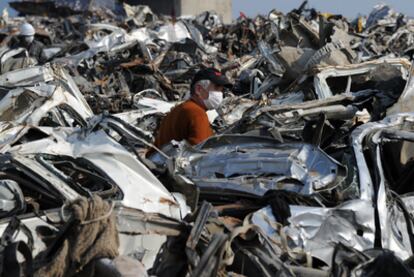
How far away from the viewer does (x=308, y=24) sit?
1112 centimetres

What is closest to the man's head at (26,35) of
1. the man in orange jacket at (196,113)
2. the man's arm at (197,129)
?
the man in orange jacket at (196,113)

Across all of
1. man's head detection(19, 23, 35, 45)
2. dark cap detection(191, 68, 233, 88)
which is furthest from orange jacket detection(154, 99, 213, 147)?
man's head detection(19, 23, 35, 45)

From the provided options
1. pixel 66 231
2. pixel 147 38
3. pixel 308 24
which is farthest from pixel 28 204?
pixel 147 38

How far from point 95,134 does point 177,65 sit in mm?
8006

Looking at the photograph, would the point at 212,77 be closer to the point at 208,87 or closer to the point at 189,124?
the point at 208,87

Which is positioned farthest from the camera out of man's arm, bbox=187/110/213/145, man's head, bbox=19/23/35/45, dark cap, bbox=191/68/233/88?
man's head, bbox=19/23/35/45

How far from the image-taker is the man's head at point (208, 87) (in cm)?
544

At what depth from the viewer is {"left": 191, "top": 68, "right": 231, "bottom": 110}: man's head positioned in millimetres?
5441

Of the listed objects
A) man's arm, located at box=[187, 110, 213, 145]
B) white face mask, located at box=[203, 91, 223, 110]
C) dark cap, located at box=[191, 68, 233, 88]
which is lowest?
man's arm, located at box=[187, 110, 213, 145]

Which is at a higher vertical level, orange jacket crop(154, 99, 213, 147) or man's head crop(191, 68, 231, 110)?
man's head crop(191, 68, 231, 110)

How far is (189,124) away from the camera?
5359 mm

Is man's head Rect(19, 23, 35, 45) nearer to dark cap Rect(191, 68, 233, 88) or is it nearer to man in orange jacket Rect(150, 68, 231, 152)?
man in orange jacket Rect(150, 68, 231, 152)

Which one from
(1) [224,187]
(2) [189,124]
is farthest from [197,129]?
(1) [224,187]

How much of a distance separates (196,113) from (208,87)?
275 mm
